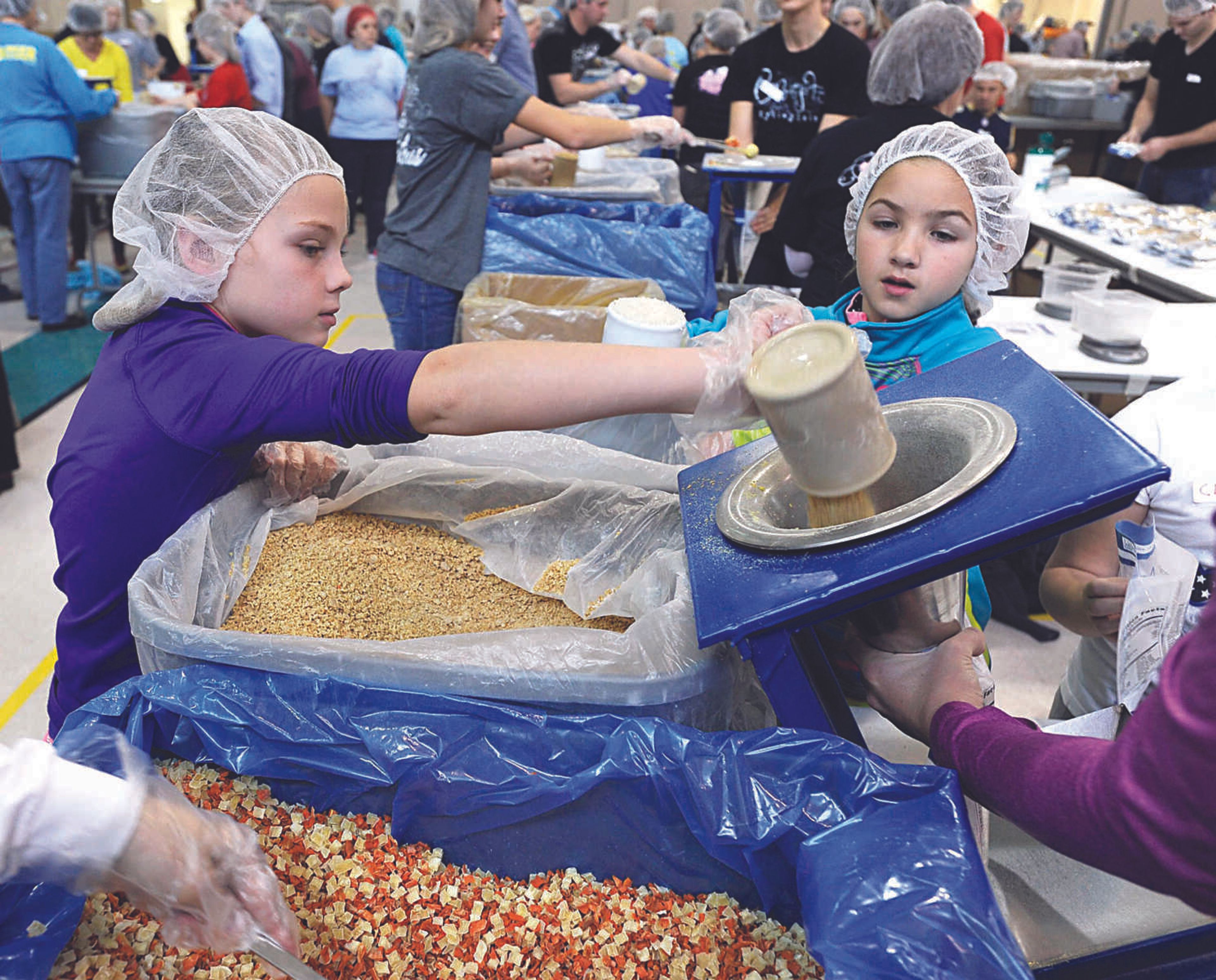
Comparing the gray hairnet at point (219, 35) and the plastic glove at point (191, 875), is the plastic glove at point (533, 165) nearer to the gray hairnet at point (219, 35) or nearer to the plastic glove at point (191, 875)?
the plastic glove at point (191, 875)

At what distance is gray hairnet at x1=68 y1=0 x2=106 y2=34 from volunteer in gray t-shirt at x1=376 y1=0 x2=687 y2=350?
4.19m

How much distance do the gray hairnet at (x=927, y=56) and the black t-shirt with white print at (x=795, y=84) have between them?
2.90 ft

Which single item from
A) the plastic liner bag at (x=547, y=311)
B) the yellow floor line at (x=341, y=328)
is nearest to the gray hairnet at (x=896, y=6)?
the plastic liner bag at (x=547, y=311)

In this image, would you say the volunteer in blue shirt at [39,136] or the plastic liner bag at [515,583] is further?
the volunteer in blue shirt at [39,136]

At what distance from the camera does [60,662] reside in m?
1.28

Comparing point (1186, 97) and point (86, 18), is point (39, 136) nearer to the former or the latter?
point (86, 18)

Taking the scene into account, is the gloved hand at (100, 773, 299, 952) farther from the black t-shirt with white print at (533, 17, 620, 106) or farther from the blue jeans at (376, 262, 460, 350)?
the black t-shirt with white print at (533, 17, 620, 106)

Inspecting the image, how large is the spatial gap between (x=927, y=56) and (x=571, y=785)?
2595 mm

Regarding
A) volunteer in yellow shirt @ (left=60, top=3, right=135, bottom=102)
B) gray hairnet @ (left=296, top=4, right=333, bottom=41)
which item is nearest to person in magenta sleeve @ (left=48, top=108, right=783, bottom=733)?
volunteer in yellow shirt @ (left=60, top=3, right=135, bottom=102)

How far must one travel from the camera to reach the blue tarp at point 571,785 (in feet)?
2.84

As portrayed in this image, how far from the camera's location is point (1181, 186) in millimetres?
5145

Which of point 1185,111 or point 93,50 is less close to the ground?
point 93,50

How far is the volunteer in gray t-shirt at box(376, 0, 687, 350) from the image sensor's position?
2814 mm

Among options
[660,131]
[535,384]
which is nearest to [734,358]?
[535,384]
